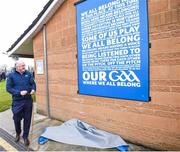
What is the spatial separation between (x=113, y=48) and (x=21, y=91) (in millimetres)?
2222

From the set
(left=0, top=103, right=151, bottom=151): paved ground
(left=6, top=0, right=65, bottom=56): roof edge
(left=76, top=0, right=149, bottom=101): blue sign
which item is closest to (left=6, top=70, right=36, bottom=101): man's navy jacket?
(left=0, top=103, right=151, bottom=151): paved ground

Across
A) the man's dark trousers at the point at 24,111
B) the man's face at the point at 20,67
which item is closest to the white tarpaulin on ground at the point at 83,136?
the man's dark trousers at the point at 24,111

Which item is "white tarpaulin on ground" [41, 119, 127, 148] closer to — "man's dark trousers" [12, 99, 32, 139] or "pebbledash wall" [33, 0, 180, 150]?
"pebbledash wall" [33, 0, 180, 150]

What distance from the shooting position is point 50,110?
8.62 m

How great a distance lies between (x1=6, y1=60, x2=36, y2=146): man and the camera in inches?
233

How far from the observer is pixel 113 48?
5941 mm

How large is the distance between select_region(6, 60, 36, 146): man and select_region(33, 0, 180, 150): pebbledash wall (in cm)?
152

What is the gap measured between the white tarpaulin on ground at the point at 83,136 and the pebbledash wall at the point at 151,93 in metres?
0.30

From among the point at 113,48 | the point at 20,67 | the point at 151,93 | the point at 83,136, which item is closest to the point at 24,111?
the point at 20,67

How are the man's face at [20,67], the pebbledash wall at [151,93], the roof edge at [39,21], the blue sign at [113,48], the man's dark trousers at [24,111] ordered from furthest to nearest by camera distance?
the roof edge at [39,21]
the man's dark trousers at [24,111]
the man's face at [20,67]
the blue sign at [113,48]
the pebbledash wall at [151,93]

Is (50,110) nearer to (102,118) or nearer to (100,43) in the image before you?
(102,118)

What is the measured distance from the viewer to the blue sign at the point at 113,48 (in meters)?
5.37

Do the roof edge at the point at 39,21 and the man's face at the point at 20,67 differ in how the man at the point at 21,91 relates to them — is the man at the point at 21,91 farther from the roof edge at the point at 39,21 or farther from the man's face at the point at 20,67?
the roof edge at the point at 39,21

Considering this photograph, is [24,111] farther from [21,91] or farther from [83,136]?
[83,136]
